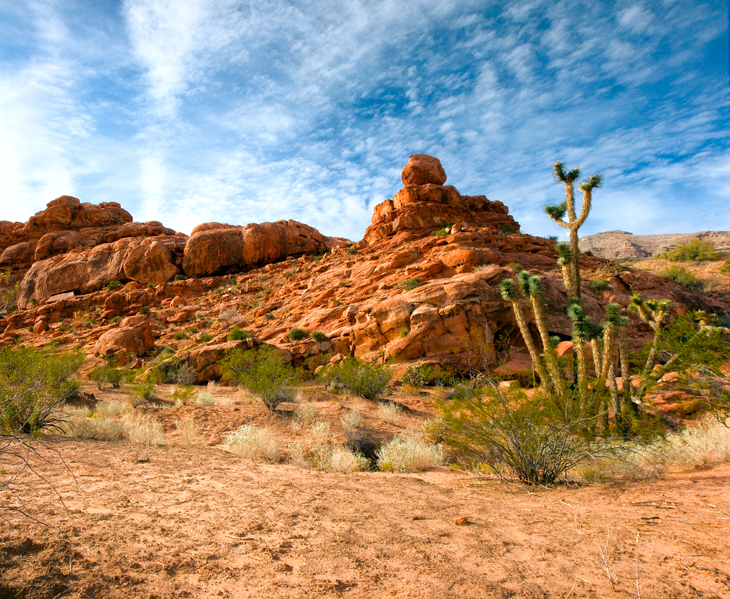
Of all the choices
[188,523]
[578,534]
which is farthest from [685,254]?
[188,523]

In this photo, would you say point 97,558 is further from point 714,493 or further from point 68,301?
point 68,301

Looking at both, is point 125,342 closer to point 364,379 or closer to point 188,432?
point 364,379

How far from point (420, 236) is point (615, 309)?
65.6 feet

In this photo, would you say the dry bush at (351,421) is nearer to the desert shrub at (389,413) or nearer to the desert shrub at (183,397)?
the desert shrub at (389,413)

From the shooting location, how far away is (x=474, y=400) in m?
7.08

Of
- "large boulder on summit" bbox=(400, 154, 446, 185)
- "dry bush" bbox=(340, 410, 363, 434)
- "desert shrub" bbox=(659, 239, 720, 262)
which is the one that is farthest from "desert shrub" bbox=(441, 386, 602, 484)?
"desert shrub" bbox=(659, 239, 720, 262)

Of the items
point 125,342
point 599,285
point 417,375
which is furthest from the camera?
point 125,342

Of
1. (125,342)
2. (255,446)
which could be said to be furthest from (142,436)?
(125,342)

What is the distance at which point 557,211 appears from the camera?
11508 mm

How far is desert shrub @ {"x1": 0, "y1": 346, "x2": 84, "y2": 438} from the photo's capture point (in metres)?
7.07

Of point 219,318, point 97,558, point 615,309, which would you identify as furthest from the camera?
point 219,318

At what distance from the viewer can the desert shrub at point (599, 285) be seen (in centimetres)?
2114

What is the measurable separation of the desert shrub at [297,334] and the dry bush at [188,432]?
1006cm

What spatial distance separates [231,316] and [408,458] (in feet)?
72.5
